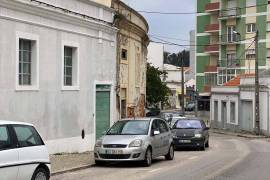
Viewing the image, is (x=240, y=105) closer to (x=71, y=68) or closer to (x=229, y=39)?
(x=229, y=39)

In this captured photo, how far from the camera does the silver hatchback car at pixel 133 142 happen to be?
18469mm

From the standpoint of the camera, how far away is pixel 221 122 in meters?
61.2

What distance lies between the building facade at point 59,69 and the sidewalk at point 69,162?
722mm

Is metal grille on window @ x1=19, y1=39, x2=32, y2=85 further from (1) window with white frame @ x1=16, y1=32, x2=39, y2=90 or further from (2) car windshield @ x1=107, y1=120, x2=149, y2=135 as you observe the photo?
(2) car windshield @ x1=107, y1=120, x2=149, y2=135

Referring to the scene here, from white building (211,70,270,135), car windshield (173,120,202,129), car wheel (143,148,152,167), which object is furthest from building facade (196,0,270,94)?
car wheel (143,148,152,167)

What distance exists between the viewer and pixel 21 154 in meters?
11.5

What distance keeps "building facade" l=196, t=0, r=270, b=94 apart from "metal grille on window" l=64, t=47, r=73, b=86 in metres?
53.2

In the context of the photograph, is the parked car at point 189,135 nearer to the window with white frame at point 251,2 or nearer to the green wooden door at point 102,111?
the green wooden door at point 102,111

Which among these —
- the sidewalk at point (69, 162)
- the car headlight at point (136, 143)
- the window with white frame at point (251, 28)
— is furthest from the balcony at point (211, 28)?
the car headlight at point (136, 143)

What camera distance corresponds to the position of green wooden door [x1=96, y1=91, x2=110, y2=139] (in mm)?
25580

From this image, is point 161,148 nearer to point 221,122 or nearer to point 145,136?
point 145,136

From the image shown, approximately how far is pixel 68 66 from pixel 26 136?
36.6 feet

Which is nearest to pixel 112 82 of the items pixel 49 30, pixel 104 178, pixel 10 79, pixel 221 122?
pixel 49 30

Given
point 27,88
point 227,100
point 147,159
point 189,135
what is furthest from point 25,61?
point 227,100
